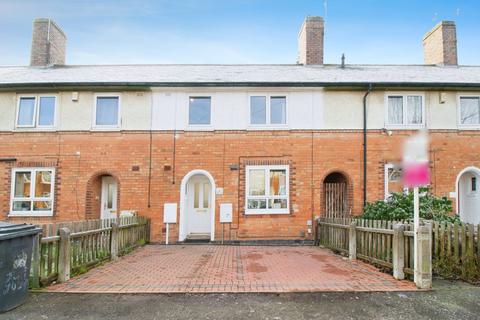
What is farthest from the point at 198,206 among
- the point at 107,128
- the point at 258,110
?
the point at 107,128

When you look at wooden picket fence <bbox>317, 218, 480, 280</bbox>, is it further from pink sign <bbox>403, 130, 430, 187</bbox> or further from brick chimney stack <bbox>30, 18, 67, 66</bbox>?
brick chimney stack <bbox>30, 18, 67, 66</bbox>

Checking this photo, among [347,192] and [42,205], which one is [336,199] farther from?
[42,205]

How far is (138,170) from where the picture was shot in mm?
11648

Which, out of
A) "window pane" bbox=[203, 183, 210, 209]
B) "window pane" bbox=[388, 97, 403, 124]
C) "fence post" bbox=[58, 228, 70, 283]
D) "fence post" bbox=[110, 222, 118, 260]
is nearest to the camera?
"fence post" bbox=[58, 228, 70, 283]

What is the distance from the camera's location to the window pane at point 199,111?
11.9 meters

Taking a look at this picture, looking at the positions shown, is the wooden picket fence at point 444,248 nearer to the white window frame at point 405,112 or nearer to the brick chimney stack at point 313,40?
the white window frame at point 405,112

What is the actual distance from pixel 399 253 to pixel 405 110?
7453 millimetres

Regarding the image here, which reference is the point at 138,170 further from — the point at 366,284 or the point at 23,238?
the point at 366,284

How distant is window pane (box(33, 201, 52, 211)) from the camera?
11555 millimetres

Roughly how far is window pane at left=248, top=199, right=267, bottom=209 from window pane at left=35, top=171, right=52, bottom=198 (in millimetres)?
7611

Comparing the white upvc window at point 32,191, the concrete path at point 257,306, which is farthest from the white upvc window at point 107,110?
the concrete path at point 257,306

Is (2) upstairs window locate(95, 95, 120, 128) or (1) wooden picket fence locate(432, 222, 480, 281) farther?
(2) upstairs window locate(95, 95, 120, 128)

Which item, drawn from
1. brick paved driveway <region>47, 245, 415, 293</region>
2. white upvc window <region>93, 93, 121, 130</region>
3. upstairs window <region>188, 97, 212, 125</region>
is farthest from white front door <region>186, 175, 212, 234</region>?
white upvc window <region>93, 93, 121, 130</region>

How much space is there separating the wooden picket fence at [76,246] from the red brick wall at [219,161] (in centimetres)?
271
